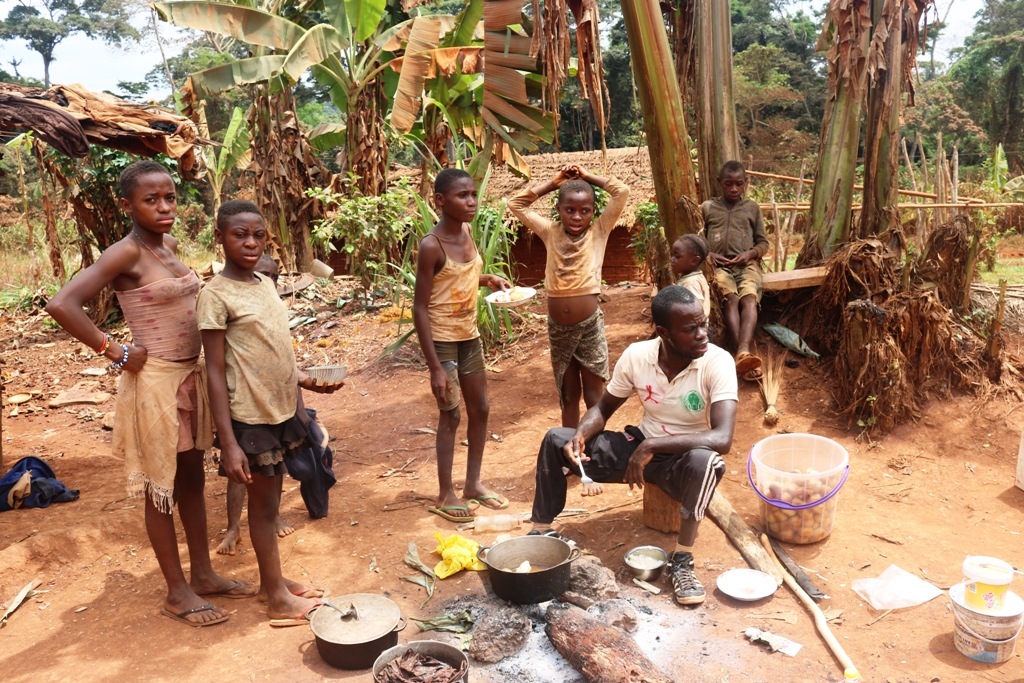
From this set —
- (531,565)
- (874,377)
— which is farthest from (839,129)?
(531,565)

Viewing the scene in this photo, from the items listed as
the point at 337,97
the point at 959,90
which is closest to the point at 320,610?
the point at 337,97

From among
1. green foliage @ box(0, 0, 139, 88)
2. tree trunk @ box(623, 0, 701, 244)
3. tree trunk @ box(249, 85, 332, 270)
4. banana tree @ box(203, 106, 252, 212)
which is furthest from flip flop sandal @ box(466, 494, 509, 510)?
green foliage @ box(0, 0, 139, 88)

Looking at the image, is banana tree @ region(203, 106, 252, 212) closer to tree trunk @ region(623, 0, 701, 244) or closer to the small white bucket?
tree trunk @ region(623, 0, 701, 244)

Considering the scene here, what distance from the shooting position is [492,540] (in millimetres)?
3686

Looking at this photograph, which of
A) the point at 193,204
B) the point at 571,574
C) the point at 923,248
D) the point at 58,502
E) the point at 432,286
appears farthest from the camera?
the point at 193,204

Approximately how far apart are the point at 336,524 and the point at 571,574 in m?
1.47

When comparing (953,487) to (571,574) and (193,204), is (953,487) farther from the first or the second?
(193,204)

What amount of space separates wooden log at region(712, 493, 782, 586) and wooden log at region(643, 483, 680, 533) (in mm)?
245

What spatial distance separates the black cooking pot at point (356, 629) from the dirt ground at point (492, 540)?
0.08 m

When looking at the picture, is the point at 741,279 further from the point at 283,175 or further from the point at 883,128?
the point at 283,175

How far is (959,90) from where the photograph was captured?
17.0 metres

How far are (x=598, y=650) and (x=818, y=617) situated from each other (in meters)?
1.01

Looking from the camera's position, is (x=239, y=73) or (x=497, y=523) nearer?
(x=497, y=523)

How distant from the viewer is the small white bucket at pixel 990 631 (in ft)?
8.75
